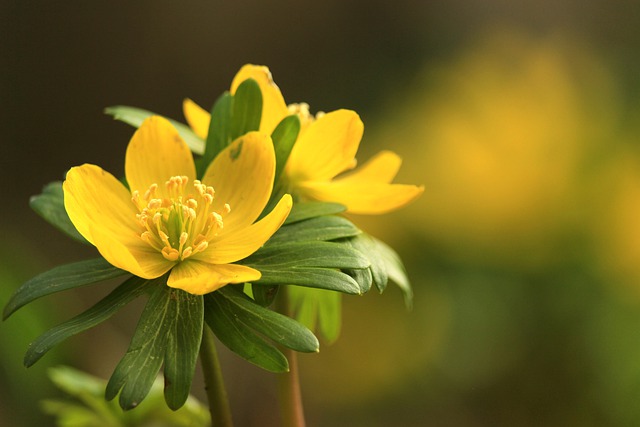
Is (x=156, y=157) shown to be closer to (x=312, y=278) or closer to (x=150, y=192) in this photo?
(x=150, y=192)

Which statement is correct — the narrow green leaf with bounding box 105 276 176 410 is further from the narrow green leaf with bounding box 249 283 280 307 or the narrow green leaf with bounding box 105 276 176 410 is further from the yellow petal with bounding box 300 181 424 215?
the yellow petal with bounding box 300 181 424 215

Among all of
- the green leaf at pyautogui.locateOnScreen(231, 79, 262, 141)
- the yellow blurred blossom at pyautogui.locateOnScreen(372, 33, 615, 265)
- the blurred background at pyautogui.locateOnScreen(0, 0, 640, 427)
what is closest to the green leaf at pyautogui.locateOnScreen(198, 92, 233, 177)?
the green leaf at pyautogui.locateOnScreen(231, 79, 262, 141)

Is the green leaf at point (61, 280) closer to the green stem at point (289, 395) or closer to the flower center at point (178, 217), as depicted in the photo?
the flower center at point (178, 217)

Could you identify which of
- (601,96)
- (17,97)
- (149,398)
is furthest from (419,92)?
(149,398)

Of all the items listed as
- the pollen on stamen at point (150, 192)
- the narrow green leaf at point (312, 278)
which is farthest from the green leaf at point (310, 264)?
the pollen on stamen at point (150, 192)

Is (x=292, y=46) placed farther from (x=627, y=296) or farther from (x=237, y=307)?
(x=237, y=307)
